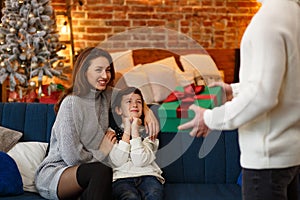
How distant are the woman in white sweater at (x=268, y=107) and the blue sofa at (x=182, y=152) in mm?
1409

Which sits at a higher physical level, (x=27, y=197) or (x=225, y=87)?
(x=225, y=87)

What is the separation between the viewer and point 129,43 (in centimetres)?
600

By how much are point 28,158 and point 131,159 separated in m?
0.58

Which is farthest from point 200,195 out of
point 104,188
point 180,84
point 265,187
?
point 180,84

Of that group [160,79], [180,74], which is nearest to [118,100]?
[160,79]

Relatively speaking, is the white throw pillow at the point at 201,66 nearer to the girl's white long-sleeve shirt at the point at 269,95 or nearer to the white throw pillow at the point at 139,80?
the white throw pillow at the point at 139,80

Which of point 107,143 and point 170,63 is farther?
point 170,63

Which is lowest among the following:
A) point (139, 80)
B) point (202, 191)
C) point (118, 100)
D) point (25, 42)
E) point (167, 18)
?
point (202, 191)

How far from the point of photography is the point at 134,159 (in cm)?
269

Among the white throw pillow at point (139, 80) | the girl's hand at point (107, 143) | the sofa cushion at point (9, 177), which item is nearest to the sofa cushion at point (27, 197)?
the sofa cushion at point (9, 177)

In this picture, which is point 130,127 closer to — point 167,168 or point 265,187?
point 167,168

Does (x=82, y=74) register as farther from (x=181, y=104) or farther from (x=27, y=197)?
(x=181, y=104)

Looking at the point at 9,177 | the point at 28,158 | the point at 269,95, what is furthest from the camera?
the point at 28,158

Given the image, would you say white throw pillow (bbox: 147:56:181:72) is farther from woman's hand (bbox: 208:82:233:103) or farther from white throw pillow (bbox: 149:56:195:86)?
woman's hand (bbox: 208:82:233:103)
